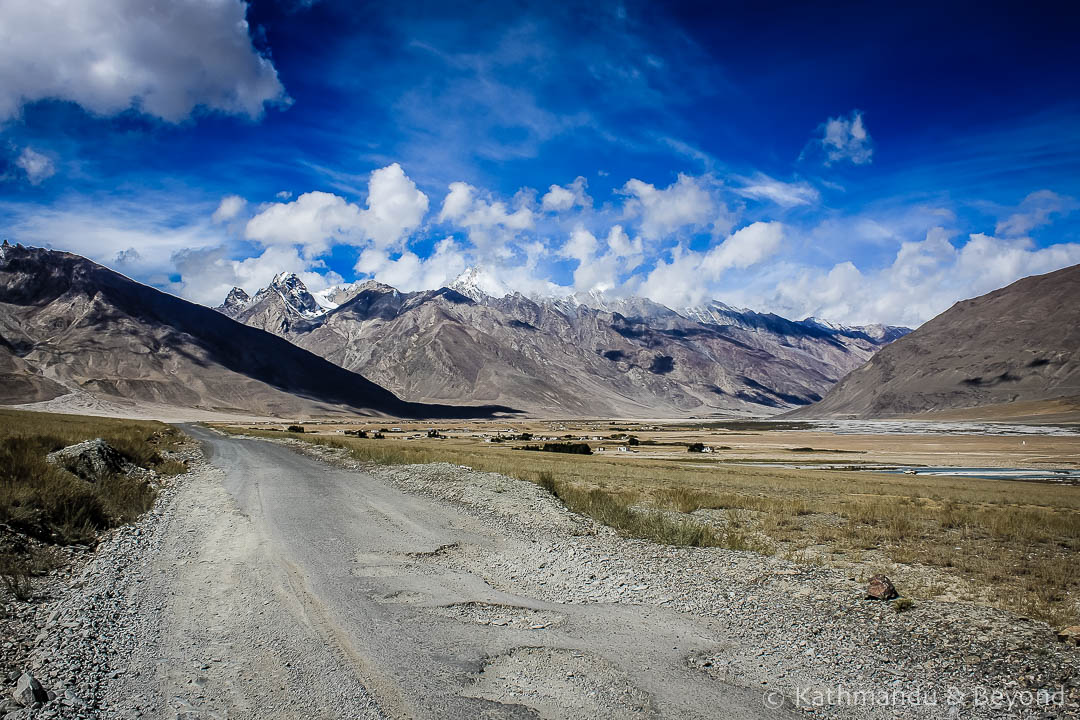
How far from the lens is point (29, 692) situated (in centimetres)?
537

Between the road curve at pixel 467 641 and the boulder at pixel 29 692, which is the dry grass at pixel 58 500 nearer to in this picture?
the road curve at pixel 467 641

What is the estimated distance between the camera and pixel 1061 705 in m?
5.87

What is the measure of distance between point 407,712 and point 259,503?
1369 cm

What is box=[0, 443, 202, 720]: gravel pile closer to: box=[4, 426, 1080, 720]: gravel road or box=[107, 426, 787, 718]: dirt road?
box=[4, 426, 1080, 720]: gravel road

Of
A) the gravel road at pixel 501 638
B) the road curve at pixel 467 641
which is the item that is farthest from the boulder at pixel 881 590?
the road curve at pixel 467 641

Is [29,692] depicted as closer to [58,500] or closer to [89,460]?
[58,500]

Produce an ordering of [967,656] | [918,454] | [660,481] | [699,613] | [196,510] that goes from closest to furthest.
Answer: [967,656] < [699,613] < [196,510] < [660,481] < [918,454]

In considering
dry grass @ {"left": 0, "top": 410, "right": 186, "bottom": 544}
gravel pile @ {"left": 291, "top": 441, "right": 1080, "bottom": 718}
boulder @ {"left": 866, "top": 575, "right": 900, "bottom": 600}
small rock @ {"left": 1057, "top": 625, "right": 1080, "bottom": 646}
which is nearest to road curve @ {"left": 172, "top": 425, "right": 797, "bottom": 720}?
gravel pile @ {"left": 291, "top": 441, "right": 1080, "bottom": 718}

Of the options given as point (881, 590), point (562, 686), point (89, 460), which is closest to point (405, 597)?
point (562, 686)

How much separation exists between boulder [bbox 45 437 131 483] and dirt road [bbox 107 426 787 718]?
8046 mm

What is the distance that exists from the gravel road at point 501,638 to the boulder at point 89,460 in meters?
7.14

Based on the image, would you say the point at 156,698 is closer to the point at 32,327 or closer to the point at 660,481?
the point at 660,481

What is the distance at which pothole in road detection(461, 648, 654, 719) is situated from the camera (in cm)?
569

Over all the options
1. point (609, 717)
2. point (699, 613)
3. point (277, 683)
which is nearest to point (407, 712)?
point (277, 683)
